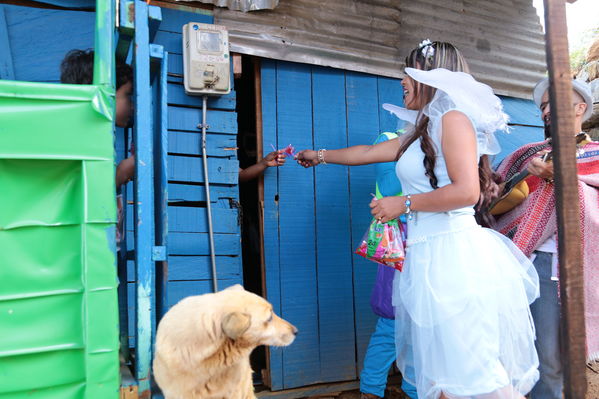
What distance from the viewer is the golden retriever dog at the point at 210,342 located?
7.04 ft

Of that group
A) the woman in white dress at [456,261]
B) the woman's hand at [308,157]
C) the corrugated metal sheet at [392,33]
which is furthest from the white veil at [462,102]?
the corrugated metal sheet at [392,33]

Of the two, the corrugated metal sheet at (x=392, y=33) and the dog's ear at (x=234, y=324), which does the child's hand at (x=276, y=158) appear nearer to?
the corrugated metal sheet at (x=392, y=33)

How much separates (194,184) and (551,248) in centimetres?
236

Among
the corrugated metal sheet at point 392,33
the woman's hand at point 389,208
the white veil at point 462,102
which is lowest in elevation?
the woman's hand at point 389,208

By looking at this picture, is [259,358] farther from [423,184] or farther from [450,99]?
[450,99]

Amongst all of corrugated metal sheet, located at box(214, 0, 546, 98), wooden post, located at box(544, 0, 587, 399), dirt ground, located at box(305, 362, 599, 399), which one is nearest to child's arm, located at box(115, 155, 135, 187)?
corrugated metal sheet, located at box(214, 0, 546, 98)

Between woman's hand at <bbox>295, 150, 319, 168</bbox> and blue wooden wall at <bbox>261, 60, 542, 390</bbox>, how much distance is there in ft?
1.24

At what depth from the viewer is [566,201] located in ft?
7.37

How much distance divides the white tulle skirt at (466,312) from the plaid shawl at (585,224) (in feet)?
1.66

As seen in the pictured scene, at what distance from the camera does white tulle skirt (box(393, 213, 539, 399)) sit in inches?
93.3

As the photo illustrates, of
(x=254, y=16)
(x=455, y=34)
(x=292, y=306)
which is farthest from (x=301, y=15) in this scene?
(x=292, y=306)

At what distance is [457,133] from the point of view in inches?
95.6

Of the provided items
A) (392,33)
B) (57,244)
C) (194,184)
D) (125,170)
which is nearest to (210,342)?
(57,244)

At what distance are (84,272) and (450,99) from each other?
1.82 metres
